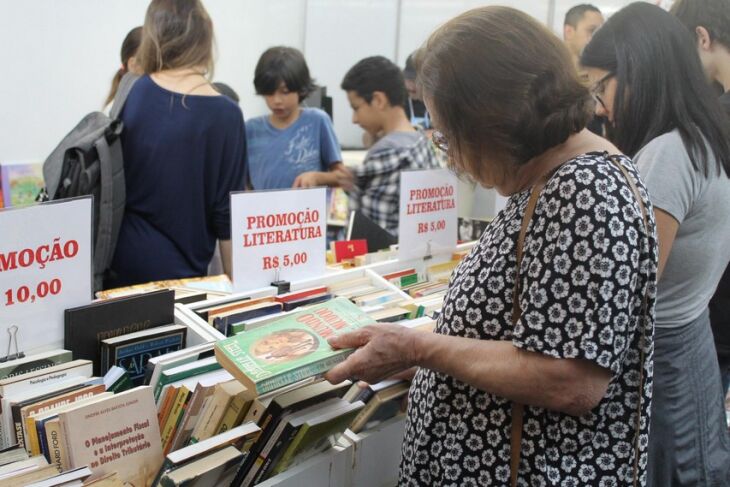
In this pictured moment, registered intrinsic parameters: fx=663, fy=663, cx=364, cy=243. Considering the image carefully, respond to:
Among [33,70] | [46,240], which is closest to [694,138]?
[46,240]

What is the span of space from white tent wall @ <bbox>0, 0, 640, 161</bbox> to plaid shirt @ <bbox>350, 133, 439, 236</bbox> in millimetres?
668

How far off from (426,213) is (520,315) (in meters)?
1.21

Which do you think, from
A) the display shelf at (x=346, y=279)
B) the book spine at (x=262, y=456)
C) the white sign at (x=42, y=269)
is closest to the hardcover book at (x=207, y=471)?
the book spine at (x=262, y=456)

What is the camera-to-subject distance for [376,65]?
9.55ft

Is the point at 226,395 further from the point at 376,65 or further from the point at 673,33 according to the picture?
the point at 376,65

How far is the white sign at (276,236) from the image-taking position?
5.68ft

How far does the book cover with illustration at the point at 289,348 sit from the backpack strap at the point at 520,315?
12.3 inches

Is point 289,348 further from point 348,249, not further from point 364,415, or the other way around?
point 348,249

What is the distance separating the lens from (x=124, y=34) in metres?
4.56

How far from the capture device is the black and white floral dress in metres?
0.93

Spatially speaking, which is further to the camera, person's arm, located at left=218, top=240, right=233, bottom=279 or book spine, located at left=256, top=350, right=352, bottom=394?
person's arm, located at left=218, top=240, right=233, bottom=279

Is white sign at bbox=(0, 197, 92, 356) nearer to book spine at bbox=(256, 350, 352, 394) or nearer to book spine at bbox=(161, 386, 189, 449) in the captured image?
book spine at bbox=(161, 386, 189, 449)

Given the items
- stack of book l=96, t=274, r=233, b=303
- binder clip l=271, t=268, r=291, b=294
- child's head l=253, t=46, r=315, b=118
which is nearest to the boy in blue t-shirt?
child's head l=253, t=46, r=315, b=118

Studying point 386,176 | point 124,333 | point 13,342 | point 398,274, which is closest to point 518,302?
point 124,333
